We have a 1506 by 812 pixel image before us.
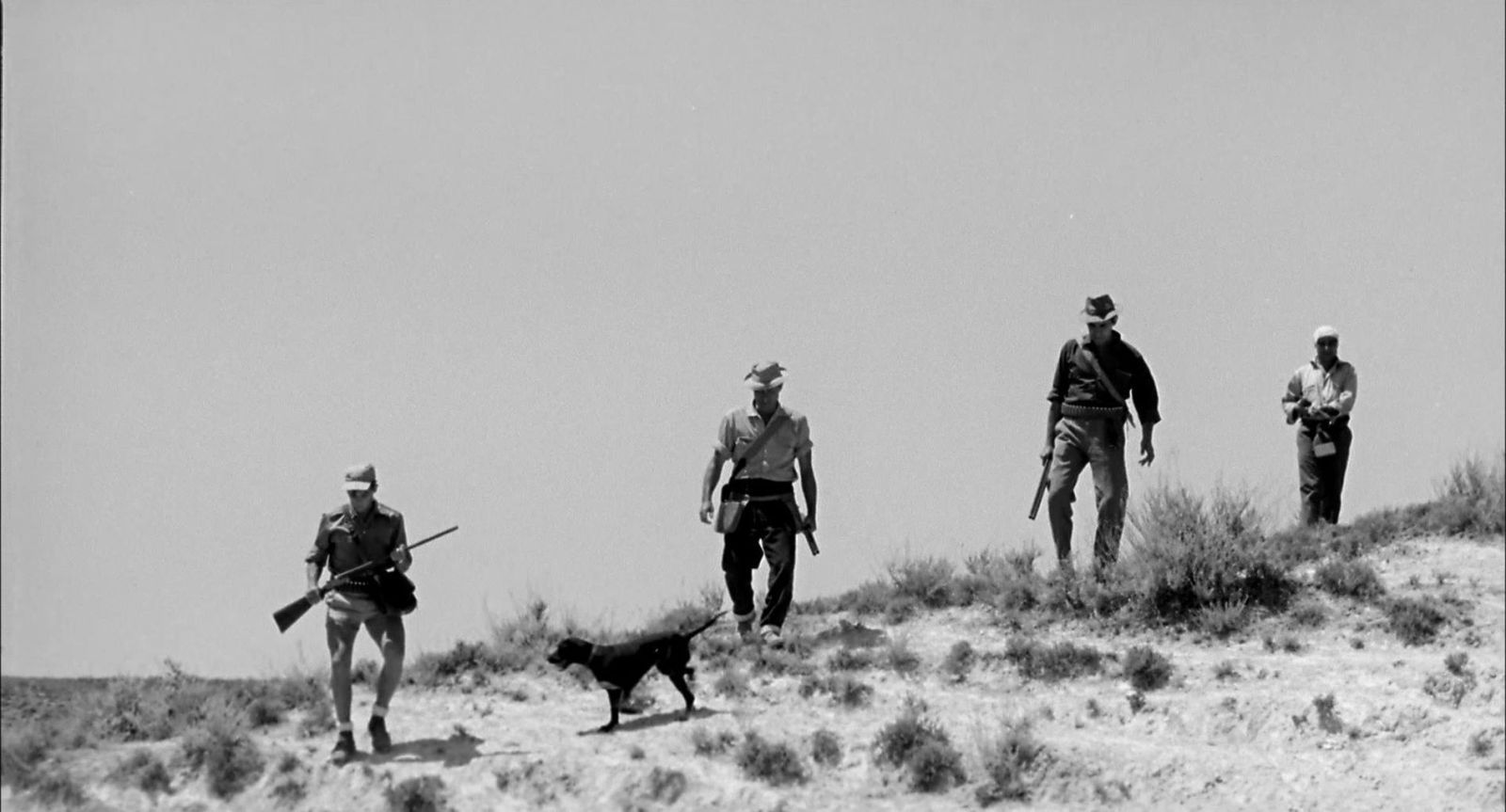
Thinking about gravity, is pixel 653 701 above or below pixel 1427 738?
above

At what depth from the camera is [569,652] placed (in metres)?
12.4

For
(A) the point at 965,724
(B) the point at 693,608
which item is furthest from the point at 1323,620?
(B) the point at 693,608

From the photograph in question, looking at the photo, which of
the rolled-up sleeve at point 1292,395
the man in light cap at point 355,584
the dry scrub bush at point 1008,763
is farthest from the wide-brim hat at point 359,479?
the rolled-up sleeve at point 1292,395

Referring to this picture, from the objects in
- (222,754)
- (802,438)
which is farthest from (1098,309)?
(222,754)

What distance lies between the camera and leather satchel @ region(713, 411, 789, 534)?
1392cm

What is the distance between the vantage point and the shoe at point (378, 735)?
492 inches

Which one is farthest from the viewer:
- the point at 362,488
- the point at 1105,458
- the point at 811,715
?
the point at 1105,458

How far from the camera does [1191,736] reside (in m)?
12.8

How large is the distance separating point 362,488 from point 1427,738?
6.77 m

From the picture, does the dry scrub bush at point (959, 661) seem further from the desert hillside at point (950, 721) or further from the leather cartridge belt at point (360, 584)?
the leather cartridge belt at point (360, 584)

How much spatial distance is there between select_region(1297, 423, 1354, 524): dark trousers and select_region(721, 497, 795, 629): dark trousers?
4960 mm

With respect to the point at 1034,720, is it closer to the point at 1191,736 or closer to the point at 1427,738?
the point at 1191,736

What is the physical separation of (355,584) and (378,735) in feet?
3.32

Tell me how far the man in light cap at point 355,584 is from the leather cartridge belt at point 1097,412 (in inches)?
207
